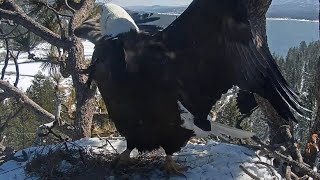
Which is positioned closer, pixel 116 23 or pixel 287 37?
pixel 116 23

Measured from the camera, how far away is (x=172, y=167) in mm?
2836

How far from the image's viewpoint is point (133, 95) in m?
2.67

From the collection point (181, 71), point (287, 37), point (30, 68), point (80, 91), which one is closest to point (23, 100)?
point (80, 91)

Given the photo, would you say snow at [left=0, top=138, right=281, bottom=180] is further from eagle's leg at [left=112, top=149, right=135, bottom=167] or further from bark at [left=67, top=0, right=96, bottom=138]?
bark at [left=67, top=0, right=96, bottom=138]

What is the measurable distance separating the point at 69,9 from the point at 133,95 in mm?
2447

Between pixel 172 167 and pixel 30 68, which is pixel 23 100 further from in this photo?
pixel 30 68

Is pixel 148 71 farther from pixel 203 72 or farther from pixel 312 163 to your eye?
pixel 312 163

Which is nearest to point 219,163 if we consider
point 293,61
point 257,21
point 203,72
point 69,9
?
point 203,72

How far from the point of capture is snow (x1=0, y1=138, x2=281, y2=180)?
9.44 ft

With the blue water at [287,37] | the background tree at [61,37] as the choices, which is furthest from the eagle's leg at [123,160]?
the blue water at [287,37]

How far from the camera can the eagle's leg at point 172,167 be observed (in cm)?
283

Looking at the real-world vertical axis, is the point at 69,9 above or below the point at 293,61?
above

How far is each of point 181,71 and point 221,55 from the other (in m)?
0.24

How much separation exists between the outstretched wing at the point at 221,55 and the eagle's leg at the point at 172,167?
0.34 metres
